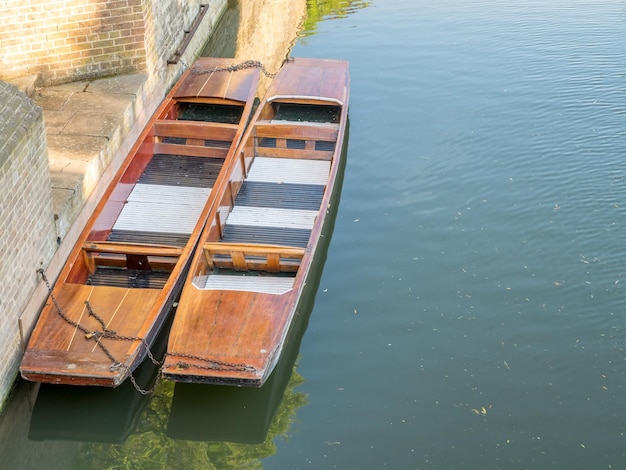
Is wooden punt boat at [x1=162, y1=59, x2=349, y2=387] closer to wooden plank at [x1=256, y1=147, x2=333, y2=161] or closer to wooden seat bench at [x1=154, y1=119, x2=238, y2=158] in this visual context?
wooden plank at [x1=256, y1=147, x2=333, y2=161]

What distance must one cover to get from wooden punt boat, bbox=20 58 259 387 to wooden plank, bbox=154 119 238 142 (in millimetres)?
12

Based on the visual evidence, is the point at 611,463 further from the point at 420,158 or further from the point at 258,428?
the point at 420,158

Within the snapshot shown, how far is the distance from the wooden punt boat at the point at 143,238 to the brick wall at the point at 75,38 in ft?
2.65

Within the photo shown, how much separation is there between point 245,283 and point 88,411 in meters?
1.81

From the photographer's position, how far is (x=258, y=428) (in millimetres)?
7520

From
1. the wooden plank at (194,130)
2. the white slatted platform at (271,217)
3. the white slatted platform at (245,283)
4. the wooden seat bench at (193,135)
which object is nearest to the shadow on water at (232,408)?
the white slatted platform at (245,283)

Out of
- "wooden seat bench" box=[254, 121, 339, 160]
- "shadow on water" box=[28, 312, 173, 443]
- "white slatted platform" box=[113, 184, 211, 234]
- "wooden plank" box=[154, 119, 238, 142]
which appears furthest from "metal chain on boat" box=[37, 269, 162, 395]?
"wooden seat bench" box=[254, 121, 339, 160]

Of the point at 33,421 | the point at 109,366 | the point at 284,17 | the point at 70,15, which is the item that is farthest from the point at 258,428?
the point at 284,17

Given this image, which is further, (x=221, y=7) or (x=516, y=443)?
(x=221, y=7)

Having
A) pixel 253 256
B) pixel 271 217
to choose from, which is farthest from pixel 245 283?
pixel 271 217

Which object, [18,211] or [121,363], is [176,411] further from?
[18,211]

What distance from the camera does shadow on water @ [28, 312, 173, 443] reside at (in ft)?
24.6

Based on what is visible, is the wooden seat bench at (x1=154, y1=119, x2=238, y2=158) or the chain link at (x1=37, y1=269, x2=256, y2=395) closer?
the chain link at (x1=37, y1=269, x2=256, y2=395)

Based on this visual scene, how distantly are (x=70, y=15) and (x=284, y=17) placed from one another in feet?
19.0
